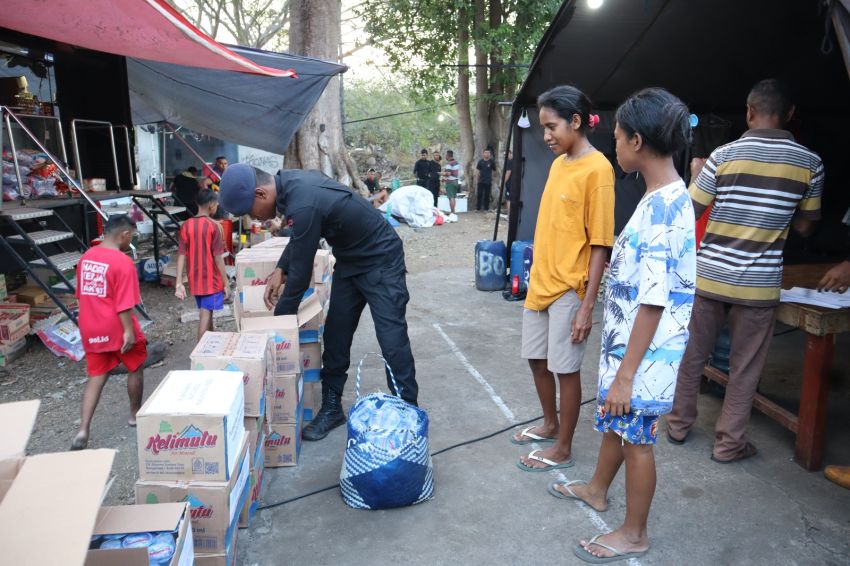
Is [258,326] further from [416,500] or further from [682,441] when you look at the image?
[682,441]

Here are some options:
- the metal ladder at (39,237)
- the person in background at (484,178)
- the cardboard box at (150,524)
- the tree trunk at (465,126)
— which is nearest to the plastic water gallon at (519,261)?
the metal ladder at (39,237)

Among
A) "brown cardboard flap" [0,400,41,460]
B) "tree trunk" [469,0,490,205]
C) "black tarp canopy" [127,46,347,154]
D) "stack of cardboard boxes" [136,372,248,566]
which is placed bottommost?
"stack of cardboard boxes" [136,372,248,566]

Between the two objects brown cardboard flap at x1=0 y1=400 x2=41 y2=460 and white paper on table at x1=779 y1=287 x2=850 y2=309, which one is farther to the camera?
white paper on table at x1=779 y1=287 x2=850 y2=309

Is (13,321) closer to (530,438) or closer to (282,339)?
(282,339)

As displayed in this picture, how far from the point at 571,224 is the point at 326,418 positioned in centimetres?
205

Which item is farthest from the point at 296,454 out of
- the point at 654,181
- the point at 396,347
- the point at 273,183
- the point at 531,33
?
the point at 531,33

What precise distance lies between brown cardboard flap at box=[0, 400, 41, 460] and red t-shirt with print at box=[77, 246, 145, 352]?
1.86 meters

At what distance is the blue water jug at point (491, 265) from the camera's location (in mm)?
7984

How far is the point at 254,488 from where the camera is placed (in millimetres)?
3117

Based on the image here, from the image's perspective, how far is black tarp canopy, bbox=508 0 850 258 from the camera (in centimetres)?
584

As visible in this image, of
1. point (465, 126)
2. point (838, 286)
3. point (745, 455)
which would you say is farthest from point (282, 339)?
point (465, 126)

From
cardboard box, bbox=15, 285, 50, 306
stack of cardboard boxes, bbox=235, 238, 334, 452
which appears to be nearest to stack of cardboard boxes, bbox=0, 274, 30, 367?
cardboard box, bbox=15, 285, 50, 306

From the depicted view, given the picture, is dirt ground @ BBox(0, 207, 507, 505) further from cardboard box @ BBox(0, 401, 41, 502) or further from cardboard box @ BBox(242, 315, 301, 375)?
cardboard box @ BBox(0, 401, 41, 502)

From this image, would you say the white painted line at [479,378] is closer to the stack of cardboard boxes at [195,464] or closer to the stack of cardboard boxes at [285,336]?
the stack of cardboard boxes at [285,336]
